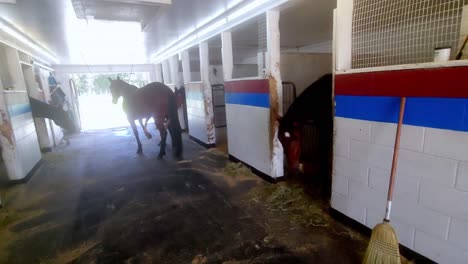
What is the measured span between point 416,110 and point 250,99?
208 cm

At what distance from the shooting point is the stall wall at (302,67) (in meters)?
3.31

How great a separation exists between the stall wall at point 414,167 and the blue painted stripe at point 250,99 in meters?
1.09

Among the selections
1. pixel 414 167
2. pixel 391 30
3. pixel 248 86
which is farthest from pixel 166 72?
pixel 414 167

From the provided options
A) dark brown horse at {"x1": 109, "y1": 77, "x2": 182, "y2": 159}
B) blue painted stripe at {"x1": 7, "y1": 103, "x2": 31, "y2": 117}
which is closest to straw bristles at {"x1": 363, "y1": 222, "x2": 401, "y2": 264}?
dark brown horse at {"x1": 109, "y1": 77, "x2": 182, "y2": 159}

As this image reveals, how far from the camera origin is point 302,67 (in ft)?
11.4

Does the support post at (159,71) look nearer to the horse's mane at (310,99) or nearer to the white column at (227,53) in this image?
the white column at (227,53)

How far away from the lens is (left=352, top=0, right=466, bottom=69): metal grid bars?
1741 millimetres

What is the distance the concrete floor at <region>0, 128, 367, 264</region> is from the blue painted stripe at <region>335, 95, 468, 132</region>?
0.99 metres

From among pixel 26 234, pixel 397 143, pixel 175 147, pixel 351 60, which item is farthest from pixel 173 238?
pixel 175 147

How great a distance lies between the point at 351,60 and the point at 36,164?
518 centimetres

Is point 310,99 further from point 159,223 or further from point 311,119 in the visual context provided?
point 159,223

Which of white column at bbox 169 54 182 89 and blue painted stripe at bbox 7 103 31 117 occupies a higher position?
white column at bbox 169 54 182 89

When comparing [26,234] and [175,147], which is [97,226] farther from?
[175,147]

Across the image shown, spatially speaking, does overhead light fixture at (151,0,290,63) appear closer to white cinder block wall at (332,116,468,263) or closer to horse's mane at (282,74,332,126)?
horse's mane at (282,74,332,126)
